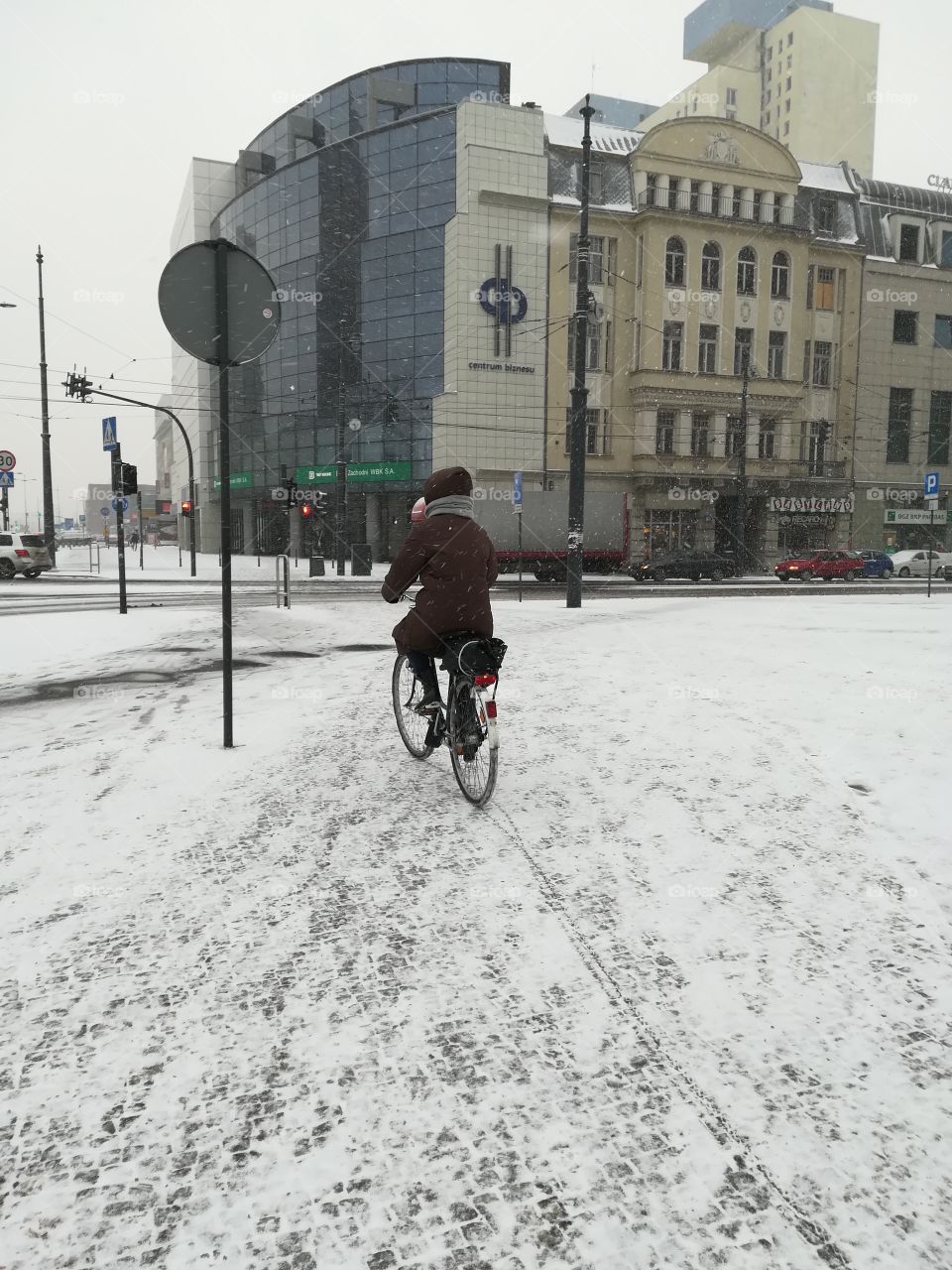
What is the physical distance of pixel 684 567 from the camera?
100 feet

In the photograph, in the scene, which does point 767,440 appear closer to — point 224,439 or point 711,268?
point 711,268

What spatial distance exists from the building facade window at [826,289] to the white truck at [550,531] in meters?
18.5

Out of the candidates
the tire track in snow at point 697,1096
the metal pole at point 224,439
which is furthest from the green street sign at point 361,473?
the tire track in snow at point 697,1096

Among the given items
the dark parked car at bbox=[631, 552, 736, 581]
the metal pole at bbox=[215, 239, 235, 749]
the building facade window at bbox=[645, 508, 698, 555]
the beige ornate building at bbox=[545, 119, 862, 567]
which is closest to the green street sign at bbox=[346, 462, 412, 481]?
the beige ornate building at bbox=[545, 119, 862, 567]

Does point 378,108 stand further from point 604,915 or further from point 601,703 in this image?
point 604,915

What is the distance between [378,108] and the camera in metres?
45.1

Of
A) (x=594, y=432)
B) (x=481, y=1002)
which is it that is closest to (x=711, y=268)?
(x=594, y=432)

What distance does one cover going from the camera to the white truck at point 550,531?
2962cm

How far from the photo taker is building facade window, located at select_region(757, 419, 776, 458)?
38438 millimetres

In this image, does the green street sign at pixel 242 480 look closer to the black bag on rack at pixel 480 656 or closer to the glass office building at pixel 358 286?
the glass office building at pixel 358 286

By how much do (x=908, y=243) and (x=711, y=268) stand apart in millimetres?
12628

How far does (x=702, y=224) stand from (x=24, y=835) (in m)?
40.1

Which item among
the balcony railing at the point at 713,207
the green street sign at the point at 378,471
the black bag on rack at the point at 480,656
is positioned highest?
the balcony railing at the point at 713,207

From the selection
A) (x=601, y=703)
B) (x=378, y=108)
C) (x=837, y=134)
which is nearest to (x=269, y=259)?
(x=378, y=108)
